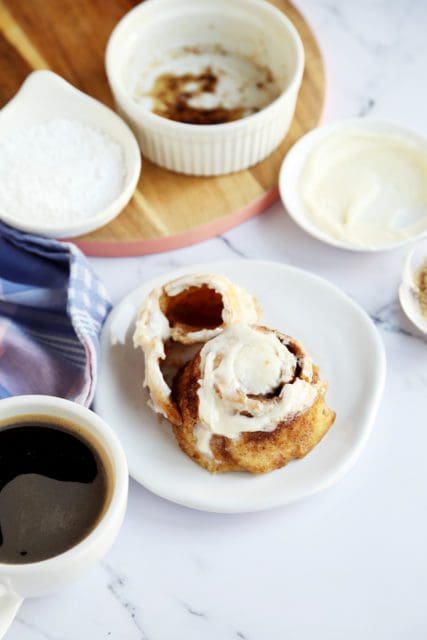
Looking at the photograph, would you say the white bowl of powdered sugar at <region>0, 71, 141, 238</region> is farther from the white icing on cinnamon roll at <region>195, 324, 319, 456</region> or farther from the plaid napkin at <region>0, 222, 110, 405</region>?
the white icing on cinnamon roll at <region>195, 324, 319, 456</region>

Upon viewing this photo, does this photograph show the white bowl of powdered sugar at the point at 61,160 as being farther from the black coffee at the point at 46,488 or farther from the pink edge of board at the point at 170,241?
the black coffee at the point at 46,488

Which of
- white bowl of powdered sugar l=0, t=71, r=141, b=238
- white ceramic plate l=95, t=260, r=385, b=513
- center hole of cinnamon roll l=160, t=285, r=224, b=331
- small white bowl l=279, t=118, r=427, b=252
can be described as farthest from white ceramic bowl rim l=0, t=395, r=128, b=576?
small white bowl l=279, t=118, r=427, b=252

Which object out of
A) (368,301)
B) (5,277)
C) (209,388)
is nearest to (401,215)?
(368,301)

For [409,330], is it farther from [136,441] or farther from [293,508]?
[136,441]

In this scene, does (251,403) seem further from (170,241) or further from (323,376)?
(170,241)

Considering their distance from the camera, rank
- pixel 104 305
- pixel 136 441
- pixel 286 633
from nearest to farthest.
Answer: pixel 286 633
pixel 136 441
pixel 104 305

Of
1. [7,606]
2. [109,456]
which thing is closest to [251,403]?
[109,456]
